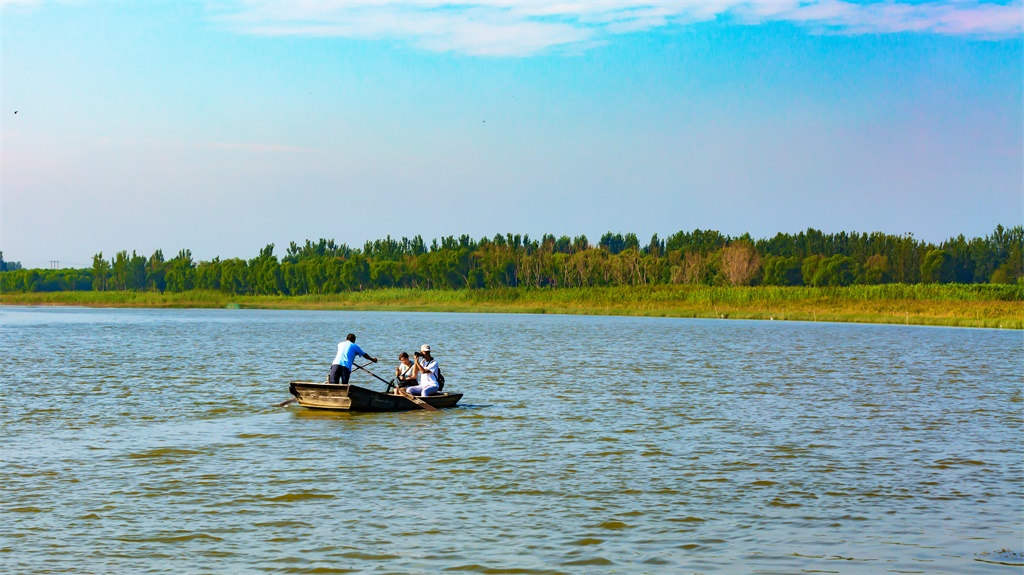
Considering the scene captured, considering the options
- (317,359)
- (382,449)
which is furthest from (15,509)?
(317,359)

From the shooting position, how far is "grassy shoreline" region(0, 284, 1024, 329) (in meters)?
82.4

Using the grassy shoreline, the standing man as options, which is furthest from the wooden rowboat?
the grassy shoreline

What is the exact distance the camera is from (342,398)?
2355 centimetres

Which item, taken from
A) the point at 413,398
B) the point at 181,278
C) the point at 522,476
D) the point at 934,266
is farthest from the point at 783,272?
the point at 522,476

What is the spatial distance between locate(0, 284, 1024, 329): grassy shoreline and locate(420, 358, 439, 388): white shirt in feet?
199

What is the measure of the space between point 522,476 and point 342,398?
26.6 ft

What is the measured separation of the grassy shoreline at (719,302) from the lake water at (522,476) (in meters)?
50.4

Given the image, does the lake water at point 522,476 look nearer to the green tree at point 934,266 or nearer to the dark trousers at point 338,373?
the dark trousers at point 338,373

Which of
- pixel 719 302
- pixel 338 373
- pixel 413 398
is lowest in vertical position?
pixel 413 398

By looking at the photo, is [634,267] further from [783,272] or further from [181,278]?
[181,278]

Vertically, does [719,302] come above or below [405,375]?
above

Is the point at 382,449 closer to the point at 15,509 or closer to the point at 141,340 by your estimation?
the point at 15,509

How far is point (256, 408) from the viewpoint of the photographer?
2541 cm

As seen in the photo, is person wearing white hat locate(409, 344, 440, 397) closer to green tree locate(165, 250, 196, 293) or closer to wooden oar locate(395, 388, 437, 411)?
wooden oar locate(395, 388, 437, 411)
